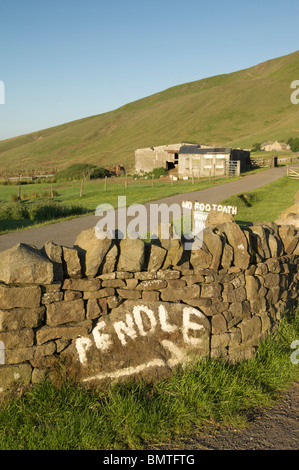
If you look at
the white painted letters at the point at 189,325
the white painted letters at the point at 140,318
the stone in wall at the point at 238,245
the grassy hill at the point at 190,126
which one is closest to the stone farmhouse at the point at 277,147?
the grassy hill at the point at 190,126

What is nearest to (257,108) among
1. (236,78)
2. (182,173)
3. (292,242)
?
(236,78)

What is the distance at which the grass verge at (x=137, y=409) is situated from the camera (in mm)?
3373

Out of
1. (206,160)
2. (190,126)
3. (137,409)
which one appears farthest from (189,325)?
(190,126)

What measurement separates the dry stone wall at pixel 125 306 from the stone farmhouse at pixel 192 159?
3697 cm

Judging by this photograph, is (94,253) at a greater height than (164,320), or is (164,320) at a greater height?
(94,253)

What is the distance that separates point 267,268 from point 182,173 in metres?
43.5

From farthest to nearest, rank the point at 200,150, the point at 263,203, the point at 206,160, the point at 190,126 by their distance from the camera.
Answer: the point at 190,126, the point at 200,150, the point at 206,160, the point at 263,203

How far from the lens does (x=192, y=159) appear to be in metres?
47.3

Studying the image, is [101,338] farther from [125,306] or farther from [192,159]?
[192,159]

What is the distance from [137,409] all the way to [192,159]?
45327 millimetres

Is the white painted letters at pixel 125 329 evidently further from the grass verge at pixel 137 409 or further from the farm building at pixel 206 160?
the farm building at pixel 206 160

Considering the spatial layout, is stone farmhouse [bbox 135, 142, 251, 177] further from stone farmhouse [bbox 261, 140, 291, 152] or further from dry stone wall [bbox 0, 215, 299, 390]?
dry stone wall [bbox 0, 215, 299, 390]

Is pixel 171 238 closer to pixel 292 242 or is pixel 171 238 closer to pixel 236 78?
pixel 292 242

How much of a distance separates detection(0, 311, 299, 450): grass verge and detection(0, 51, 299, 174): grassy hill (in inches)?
3615
